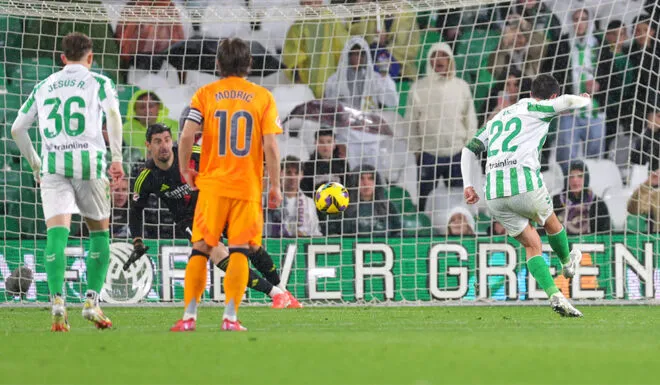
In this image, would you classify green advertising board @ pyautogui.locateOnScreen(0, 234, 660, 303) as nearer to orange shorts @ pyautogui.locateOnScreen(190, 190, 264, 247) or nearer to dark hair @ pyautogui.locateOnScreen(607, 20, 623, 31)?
dark hair @ pyautogui.locateOnScreen(607, 20, 623, 31)

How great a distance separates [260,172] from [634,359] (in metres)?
2.57

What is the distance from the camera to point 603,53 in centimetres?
1355

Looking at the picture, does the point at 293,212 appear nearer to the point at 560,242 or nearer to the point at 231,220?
the point at 560,242

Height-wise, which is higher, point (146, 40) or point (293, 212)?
point (146, 40)

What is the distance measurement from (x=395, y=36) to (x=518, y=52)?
1417mm

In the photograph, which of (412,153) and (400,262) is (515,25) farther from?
(400,262)


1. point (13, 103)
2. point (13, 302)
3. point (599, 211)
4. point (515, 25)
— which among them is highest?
point (515, 25)

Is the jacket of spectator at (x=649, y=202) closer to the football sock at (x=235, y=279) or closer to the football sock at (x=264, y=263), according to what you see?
the football sock at (x=264, y=263)

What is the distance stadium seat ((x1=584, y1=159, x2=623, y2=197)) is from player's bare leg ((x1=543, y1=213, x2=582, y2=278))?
3.63 m

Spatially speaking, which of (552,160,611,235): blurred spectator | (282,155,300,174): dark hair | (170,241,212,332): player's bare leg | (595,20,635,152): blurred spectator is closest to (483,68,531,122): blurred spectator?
(595,20,635,152): blurred spectator

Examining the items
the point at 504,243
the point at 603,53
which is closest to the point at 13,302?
the point at 504,243

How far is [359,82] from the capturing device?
44.0 ft

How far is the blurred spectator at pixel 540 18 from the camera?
13.3m

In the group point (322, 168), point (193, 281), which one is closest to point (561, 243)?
point (193, 281)
